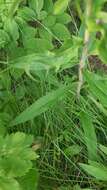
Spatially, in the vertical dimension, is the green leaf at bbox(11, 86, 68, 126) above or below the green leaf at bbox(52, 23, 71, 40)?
below

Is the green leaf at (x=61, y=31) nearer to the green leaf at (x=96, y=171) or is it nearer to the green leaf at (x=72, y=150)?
the green leaf at (x=72, y=150)

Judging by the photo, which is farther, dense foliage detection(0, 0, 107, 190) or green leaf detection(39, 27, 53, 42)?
green leaf detection(39, 27, 53, 42)

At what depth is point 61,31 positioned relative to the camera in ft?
6.32

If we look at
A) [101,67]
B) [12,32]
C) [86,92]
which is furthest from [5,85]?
[101,67]

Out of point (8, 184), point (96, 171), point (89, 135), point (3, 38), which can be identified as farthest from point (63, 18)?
point (8, 184)

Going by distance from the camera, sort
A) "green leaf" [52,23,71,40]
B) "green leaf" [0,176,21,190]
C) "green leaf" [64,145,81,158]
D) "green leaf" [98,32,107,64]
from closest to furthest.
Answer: "green leaf" [98,32,107,64], "green leaf" [0,176,21,190], "green leaf" [64,145,81,158], "green leaf" [52,23,71,40]

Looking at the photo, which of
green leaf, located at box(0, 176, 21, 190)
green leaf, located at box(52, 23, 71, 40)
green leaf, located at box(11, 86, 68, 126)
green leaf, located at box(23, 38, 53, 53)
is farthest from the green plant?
green leaf, located at box(52, 23, 71, 40)

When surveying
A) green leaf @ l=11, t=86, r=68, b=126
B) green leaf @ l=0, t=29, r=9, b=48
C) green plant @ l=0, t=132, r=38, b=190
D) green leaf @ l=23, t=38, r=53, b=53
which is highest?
green leaf @ l=0, t=29, r=9, b=48

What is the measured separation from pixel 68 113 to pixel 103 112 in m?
0.16

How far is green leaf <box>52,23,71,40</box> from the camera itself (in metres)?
1.91

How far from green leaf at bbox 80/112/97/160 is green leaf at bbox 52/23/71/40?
375mm

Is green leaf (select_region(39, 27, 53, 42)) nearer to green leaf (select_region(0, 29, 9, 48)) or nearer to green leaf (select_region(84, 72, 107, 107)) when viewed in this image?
green leaf (select_region(0, 29, 9, 48))

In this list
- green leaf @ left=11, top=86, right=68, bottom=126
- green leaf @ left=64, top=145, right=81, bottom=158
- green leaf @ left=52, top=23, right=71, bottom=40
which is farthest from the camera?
green leaf @ left=52, top=23, right=71, bottom=40

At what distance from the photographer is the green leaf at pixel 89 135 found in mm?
1697
